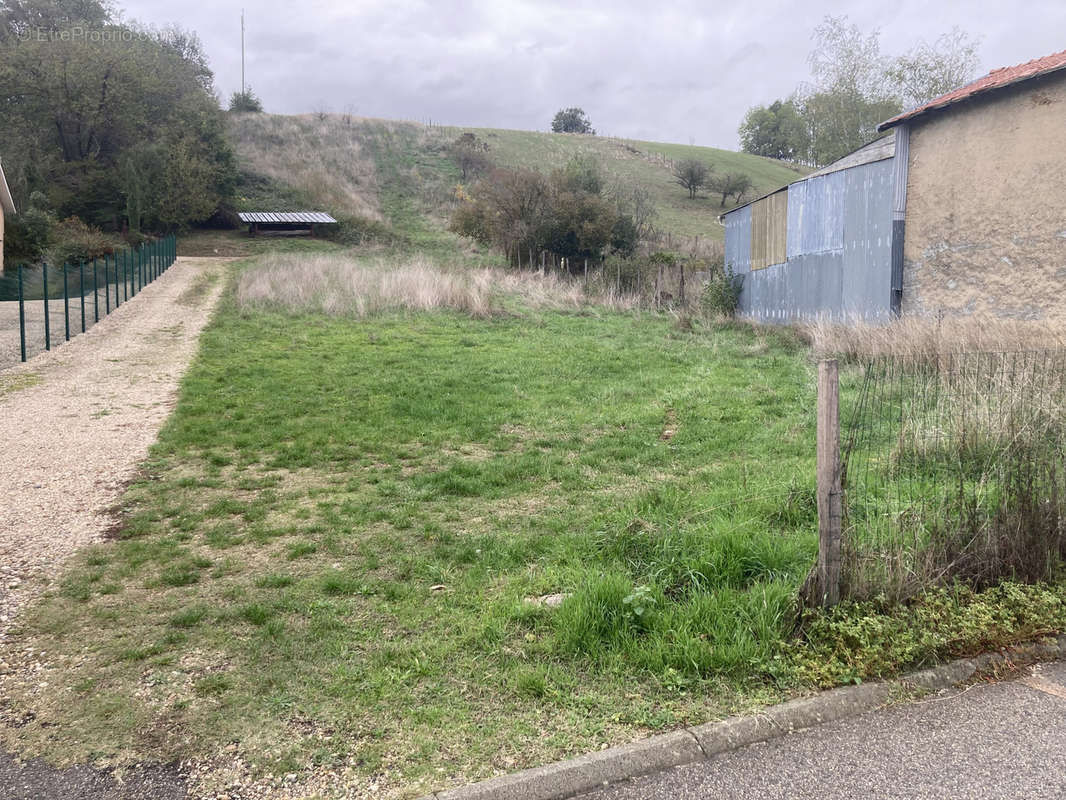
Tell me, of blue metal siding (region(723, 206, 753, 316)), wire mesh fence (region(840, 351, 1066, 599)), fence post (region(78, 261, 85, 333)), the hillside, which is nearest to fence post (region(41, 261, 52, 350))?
fence post (region(78, 261, 85, 333))

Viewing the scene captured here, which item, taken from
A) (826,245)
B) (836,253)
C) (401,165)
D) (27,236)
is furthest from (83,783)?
(401,165)

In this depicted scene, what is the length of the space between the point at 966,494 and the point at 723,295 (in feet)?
59.2

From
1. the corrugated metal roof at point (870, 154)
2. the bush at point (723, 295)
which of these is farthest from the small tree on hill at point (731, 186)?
the corrugated metal roof at point (870, 154)

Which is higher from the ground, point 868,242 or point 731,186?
point 731,186

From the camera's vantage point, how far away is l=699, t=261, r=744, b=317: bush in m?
22.0

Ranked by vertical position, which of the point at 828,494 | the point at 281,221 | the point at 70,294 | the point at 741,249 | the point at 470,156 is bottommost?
the point at 828,494

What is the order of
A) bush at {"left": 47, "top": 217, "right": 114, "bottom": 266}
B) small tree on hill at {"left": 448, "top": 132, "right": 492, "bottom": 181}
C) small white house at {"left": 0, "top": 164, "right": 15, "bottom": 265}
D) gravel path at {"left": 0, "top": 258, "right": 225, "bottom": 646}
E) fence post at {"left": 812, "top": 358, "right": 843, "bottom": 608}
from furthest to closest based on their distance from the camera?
small tree on hill at {"left": 448, "top": 132, "right": 492, "bottom": 181}
bush at {"left": 47, "top": 217, "right": 114, "bottom": 266}
small white house at {"left": 0, "top": 164, "right": 15, "bottom": 265}
gravel path at {"left": 0, "top": 258, "right": 225, "bottom": 646}
fence post at {"left": 812, "top": 358, "right": 843, "bottom": 608}

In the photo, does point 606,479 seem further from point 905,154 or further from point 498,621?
point 905,154

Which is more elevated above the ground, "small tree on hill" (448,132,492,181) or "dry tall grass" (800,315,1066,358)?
"small tree on hill" (448,132,492,181)

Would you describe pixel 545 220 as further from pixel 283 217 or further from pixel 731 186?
pixel 731 186

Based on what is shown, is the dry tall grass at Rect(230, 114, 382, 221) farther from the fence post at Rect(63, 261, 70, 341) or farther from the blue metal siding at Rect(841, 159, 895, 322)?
the blue metal siding at Rect(841, 159, 895, 322)

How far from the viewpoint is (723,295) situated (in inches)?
875

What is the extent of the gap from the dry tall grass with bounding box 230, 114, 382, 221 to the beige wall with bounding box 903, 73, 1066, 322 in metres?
34.0

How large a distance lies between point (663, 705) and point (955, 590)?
2.03 metres
